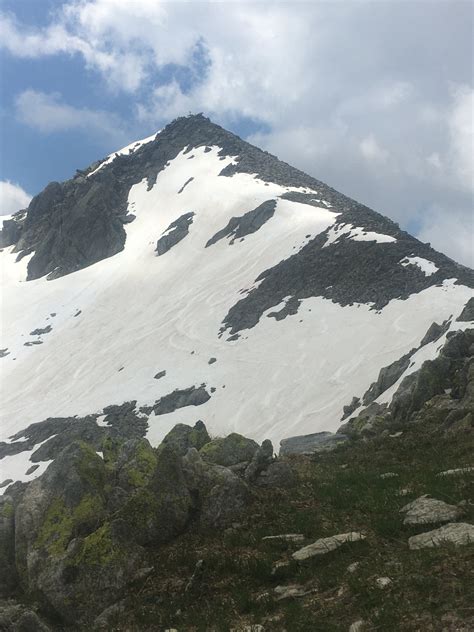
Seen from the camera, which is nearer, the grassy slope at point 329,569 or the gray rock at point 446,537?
the grassy slope at point 329,569

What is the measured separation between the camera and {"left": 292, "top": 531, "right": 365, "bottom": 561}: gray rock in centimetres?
802

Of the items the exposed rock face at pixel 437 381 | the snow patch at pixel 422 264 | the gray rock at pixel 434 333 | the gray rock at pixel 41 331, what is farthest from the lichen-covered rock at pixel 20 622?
the gray rock at pixel 41 331

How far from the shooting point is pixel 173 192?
354 ft

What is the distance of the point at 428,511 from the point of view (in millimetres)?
8414

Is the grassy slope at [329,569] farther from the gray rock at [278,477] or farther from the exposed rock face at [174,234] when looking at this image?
the exposed rock face at [174,234]

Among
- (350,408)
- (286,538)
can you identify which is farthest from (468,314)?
(286,538)

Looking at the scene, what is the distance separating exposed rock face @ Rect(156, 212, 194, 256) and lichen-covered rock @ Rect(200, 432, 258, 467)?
228ft

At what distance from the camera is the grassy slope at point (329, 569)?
18.8 ft

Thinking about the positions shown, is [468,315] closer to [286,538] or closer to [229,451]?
[229,451]

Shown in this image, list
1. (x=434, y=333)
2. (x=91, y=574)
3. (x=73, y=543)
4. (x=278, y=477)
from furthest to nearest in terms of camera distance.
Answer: (x=434, y=333) < (x=278, y=477) < (x=73, y=543) < (x=91, y=574)

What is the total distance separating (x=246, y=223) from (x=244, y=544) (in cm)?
7388

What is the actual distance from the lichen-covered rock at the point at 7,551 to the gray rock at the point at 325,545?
22.1 ft

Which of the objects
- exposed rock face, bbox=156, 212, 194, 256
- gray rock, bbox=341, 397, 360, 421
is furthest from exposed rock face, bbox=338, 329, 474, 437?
exposed rock face, bbox=156, 212, 194, 256

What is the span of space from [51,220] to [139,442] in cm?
10811
